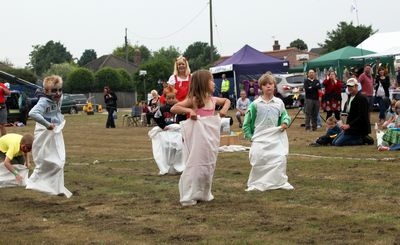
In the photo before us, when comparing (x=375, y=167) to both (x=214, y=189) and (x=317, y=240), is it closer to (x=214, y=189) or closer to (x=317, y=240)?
(x=214, y=189)

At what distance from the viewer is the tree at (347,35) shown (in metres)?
72.9

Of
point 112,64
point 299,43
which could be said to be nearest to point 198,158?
point 112,64

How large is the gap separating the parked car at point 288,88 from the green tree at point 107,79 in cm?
3393

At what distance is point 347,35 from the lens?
242 ft

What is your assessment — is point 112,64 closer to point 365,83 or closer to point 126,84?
point 126,84

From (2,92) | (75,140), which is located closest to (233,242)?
(2,92)

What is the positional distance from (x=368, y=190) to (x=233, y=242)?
332 cm

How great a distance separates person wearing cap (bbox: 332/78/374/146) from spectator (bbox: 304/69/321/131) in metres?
5.63

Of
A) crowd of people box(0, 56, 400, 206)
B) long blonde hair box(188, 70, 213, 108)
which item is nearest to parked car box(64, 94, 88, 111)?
crowd of people box(0, 56, 400, 206)

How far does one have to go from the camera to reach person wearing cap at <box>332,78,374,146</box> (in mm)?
15070

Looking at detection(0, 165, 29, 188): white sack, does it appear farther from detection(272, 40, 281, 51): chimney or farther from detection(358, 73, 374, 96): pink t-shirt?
detection(272, 40, 281, 51): chimney

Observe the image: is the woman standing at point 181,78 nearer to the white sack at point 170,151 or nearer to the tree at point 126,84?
the white sack at point 170,151

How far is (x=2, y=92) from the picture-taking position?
709 inches

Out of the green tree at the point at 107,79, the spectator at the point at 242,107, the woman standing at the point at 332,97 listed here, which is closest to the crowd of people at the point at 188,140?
the woman standing at the point at 332,97
